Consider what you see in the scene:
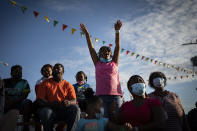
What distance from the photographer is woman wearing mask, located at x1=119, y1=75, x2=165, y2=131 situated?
7.70 feet

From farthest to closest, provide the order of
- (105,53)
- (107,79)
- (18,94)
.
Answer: (18,94), (105,53), (107,79)

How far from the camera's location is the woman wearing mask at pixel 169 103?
3.13 meters

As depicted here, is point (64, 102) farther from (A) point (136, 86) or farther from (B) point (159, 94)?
(B) point (159, 94)

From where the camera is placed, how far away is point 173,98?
3.41 m

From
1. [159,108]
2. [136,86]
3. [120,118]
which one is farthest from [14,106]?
[159,108]

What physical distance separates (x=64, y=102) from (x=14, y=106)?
54.8 inches

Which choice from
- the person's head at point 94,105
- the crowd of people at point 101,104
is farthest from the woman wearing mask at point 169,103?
the person's head at point 94,105

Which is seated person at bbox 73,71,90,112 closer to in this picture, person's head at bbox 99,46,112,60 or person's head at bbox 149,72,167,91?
person's head at bbox 99,46,112,60

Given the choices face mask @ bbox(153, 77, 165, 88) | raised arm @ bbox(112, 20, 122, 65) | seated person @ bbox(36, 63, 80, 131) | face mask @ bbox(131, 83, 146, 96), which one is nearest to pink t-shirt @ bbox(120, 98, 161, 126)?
face mask @ bbox(131, 83, 146, 96)

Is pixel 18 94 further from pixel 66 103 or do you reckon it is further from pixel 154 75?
pixel 154 75

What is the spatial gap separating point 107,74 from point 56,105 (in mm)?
1296

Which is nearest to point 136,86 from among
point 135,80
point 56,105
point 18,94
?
point 135,80

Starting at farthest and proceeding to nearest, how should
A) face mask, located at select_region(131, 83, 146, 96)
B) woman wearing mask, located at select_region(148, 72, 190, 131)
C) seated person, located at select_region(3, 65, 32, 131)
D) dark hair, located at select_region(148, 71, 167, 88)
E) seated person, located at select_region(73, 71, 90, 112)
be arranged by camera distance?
seated person, located at select_region(73, 71, 90, 112) → seated person, located at select_region(3, 65, 32, 131) → dark hair, located at select_region(148, 71, 167, 88) → woman wearing mask, located at select_region(148, 72, 190, 131) → face mask, located at select_region(131, 83, 146, 96)

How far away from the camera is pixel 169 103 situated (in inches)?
130
